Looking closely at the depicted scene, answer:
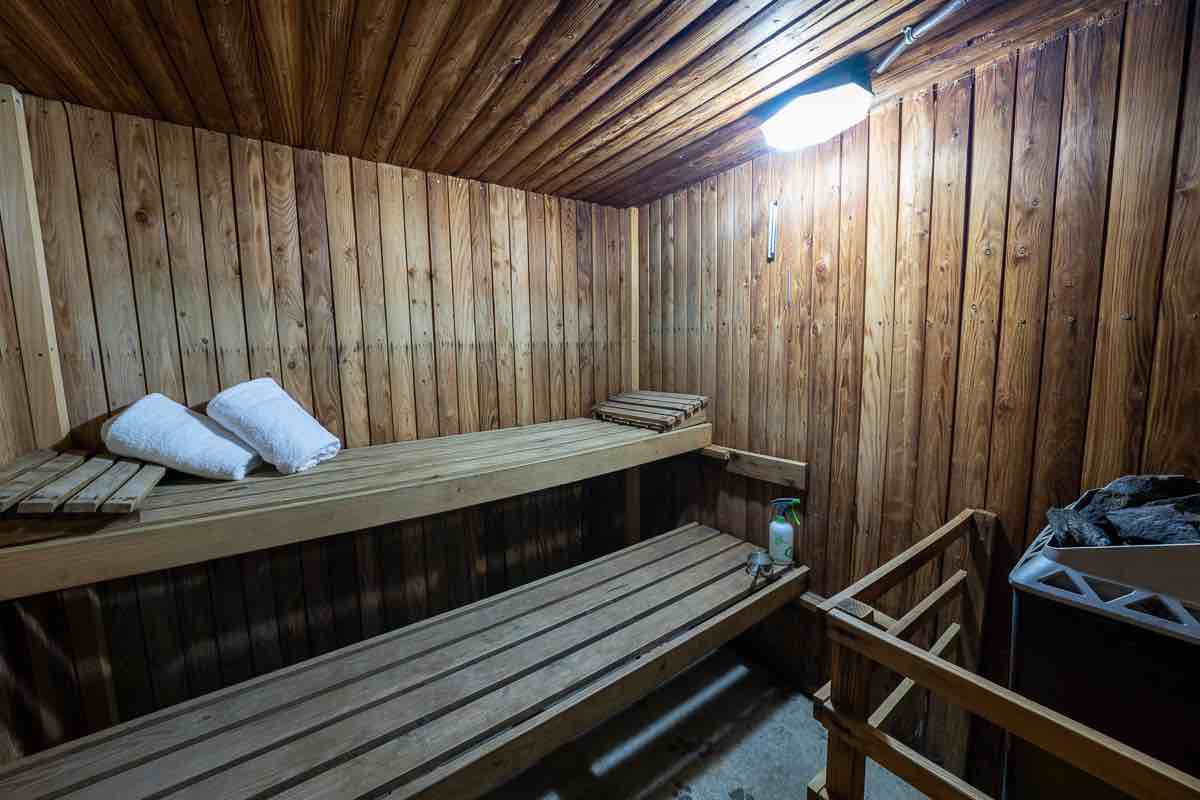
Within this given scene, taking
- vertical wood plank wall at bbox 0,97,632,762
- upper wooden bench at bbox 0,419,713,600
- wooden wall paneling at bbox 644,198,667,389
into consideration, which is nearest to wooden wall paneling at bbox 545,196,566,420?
vertical wood plank wall at bbox 0,97,632,762

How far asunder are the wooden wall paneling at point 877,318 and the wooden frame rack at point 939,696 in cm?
37

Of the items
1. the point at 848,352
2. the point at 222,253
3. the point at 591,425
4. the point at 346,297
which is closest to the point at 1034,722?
the point at 848,352

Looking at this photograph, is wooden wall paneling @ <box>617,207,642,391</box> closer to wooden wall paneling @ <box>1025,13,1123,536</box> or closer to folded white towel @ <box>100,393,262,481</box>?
wooden wall paneling @ <box>1025,13,1123,536</box>

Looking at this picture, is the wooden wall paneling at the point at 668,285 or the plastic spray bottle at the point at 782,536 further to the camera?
the wooden wall paneling at the point at 668,285

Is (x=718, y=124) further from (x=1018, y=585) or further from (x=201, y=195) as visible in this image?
(x=201, y=195)

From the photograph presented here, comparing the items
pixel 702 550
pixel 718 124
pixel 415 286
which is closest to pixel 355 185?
pixel 415 286

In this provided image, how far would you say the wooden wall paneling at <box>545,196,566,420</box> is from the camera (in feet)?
9.33

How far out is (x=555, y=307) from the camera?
9.49 ft

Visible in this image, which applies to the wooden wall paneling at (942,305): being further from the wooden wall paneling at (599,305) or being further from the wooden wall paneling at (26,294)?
the wooden wall paneling at (26,294)

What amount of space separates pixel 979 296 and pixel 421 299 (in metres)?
2.51

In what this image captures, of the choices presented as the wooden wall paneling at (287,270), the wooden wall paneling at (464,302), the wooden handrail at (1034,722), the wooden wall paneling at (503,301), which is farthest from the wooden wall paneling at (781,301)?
the wooden wall paneling at (287,270)

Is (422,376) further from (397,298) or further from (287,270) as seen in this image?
(287,270)

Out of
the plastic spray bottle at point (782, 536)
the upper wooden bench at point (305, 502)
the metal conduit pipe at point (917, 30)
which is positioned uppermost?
the metal conduit pipe at point (917, 30)

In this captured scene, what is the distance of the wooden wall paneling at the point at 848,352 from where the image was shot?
6.51 ft
